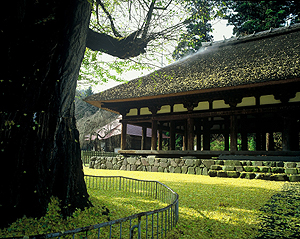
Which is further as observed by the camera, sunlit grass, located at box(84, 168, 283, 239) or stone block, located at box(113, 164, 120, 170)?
stone block, located at box(113, 164, 120, 170)

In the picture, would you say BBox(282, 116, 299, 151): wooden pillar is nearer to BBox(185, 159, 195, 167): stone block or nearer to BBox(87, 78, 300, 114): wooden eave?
BBox(87, 78, 300, 114): wooden eave

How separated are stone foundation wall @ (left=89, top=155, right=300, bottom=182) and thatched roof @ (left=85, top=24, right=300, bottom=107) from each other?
3.03 meters

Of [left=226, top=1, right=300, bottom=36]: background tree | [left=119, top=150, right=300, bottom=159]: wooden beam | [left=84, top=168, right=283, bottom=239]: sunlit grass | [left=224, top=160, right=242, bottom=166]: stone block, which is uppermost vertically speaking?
[left=226, top=1, right=300, bottom=36]: background tree

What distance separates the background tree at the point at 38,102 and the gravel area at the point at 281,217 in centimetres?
266

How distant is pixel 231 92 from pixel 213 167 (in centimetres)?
345

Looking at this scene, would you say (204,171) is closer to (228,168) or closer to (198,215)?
(228,168)

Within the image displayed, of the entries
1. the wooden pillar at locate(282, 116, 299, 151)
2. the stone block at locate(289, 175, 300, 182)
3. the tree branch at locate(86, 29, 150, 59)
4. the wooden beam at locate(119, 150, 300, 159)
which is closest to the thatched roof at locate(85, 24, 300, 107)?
the wooden pillar at locate(282, 116, 299, 151)

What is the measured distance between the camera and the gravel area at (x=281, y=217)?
10.0ft

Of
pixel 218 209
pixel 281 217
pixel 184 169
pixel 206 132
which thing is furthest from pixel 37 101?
pixel 206 132

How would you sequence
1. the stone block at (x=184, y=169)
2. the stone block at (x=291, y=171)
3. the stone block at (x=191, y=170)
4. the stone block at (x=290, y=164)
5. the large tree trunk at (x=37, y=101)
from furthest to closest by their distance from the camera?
the stone block at (x=184, y=169) < the stone block at (x=191, y=170) < the stone block at (x=290, y=164) < the stone block at (x=291, y=171) < the large tree trunk at (x=37, y=101)

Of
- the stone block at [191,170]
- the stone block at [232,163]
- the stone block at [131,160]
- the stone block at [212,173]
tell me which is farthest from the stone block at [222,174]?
the stone block at [131,160]

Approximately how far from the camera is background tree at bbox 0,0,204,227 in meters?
2.76

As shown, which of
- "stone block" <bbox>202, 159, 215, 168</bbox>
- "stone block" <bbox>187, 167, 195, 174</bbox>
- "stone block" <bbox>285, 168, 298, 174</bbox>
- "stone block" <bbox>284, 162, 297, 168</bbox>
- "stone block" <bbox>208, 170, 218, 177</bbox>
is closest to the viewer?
"stone block" <bbox>285, 168, 298, 174</bbox>

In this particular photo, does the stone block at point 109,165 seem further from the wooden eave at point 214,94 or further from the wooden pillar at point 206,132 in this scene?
the wooden pillar at point 206,132
